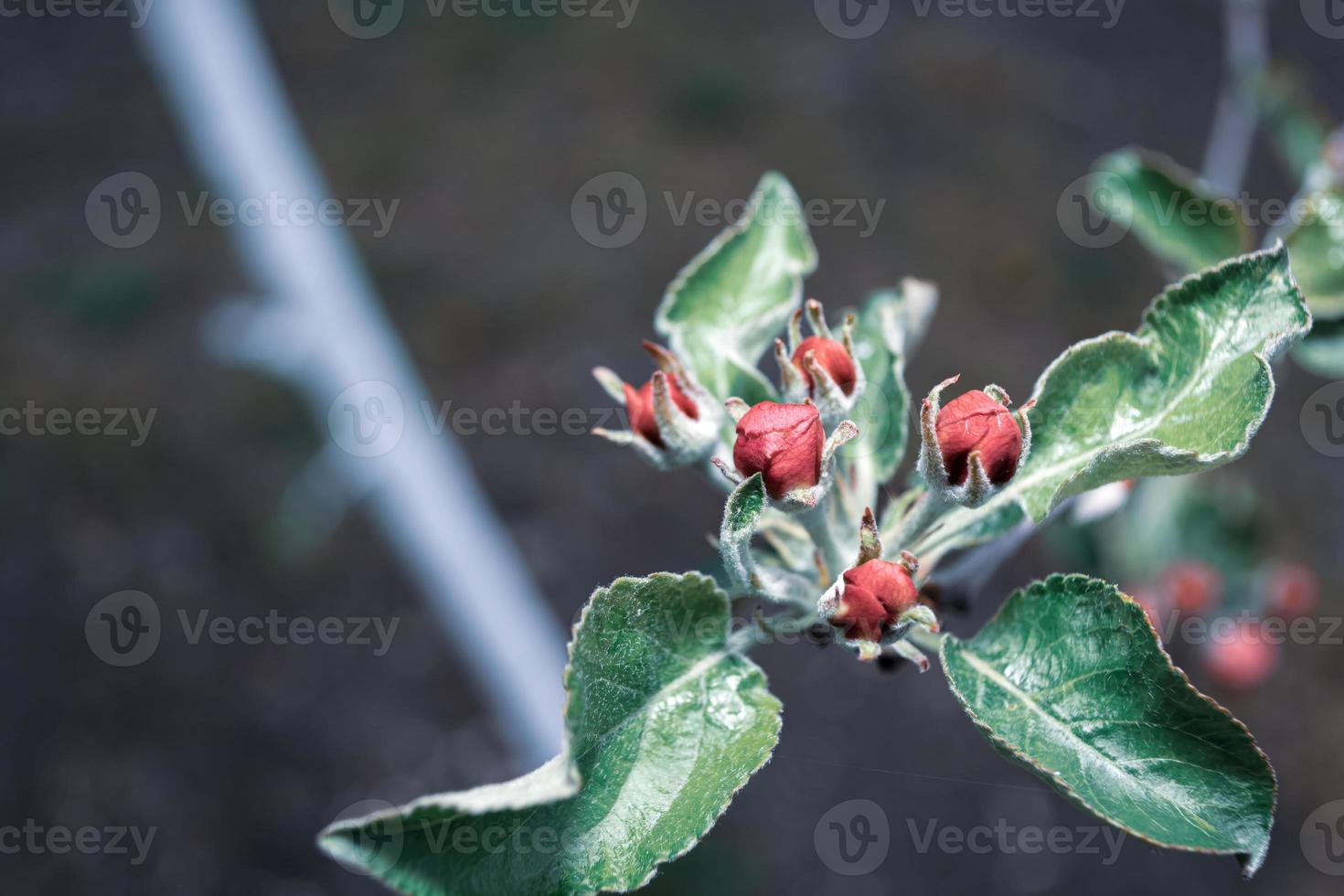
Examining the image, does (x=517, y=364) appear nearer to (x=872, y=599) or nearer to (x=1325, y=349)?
(x=1325, y=349)

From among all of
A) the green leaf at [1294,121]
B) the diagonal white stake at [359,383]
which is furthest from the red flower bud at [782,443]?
the diagonal white stake at [359,383]

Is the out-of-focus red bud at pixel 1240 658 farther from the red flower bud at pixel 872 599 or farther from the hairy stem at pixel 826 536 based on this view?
the red flower bud at pixel 872 599

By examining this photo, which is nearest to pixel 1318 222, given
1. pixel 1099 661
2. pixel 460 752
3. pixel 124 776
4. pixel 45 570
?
pixel 1099 661

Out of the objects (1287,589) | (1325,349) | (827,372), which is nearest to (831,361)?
(827,372)

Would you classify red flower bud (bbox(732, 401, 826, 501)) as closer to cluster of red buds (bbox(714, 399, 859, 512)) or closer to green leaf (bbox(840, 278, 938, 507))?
cluster of red buds (bbox(714, 399, 859, 512))

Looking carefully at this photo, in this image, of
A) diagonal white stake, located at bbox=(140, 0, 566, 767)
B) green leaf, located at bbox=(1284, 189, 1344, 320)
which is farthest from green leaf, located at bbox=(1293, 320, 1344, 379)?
diagonal white stake, located at bbox=(140, 0, 566, 767)
